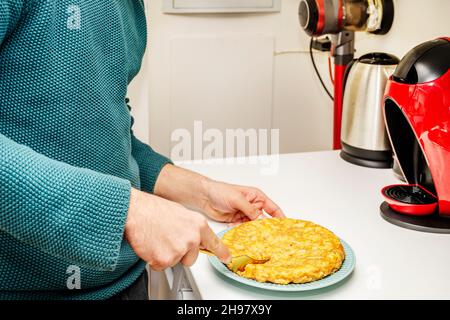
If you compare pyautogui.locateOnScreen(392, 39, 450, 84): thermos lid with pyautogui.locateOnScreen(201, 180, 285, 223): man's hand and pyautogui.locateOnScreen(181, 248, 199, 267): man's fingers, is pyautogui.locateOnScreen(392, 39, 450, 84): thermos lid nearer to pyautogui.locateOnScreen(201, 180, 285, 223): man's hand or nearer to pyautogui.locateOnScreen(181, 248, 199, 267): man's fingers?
pyautogui.locateOnScreen(201, 180, 285, 223): man's hand

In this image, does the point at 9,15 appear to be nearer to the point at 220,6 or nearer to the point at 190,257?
the point at 190,257

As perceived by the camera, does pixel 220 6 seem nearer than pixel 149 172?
No

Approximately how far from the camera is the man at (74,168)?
0.72 meters

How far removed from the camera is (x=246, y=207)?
Result: 1158mm

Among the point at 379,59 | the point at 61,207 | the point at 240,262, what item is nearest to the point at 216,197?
the point at 240,262

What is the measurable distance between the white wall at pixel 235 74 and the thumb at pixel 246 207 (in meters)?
0.96

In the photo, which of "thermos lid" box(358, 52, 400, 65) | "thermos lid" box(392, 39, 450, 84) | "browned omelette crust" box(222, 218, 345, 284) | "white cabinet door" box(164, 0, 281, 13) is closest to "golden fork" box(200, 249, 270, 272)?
"browned omelette crust" box(222, 218, 345, 284)

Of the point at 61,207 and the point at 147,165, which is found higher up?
the point at 61,207

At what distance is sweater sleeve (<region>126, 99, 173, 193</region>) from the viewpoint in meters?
1.24

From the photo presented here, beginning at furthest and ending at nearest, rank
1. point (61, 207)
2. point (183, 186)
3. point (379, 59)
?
point (379, 59), point (183, 186), point (61, 207)

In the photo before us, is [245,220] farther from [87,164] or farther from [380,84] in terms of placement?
[380,84]

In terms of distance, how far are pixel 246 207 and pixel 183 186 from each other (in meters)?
0.16

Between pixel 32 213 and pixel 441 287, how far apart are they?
0.64 metres
